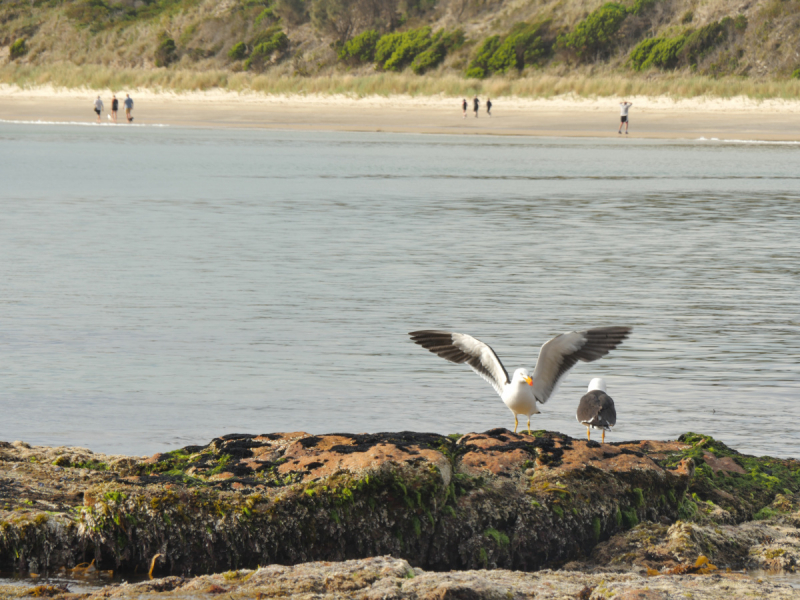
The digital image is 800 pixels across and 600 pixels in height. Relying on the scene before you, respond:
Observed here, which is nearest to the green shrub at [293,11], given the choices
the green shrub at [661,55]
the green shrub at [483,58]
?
the green shrub at [483,58]

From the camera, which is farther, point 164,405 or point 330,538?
point 164,405

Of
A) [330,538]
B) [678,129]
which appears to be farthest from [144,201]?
[678,129]

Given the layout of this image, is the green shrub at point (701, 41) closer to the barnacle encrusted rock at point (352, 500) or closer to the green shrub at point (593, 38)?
the green shrub at point (593, 38)

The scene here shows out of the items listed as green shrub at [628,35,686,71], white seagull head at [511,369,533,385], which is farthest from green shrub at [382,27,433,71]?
white seagull head at [511,369,533,385]

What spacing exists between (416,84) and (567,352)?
5460cm

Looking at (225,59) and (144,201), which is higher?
(225,59)

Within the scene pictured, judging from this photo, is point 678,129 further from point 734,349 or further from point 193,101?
point 734,349

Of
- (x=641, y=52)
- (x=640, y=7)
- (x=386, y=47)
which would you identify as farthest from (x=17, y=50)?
(x=641, y=52)

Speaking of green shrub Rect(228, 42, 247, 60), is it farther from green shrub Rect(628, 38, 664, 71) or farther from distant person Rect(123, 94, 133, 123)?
green shrub Rect(628, 38, 664, 71)

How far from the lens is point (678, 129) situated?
46.9m

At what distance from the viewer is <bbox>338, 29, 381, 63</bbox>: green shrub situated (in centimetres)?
7056

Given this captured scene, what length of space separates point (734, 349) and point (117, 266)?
822cm

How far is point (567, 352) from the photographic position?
639 centimetres

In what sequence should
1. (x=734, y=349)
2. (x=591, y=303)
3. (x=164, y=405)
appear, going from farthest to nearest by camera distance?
(x=591, y=303) < (x=734, y=349) < (x=164, y=405)
